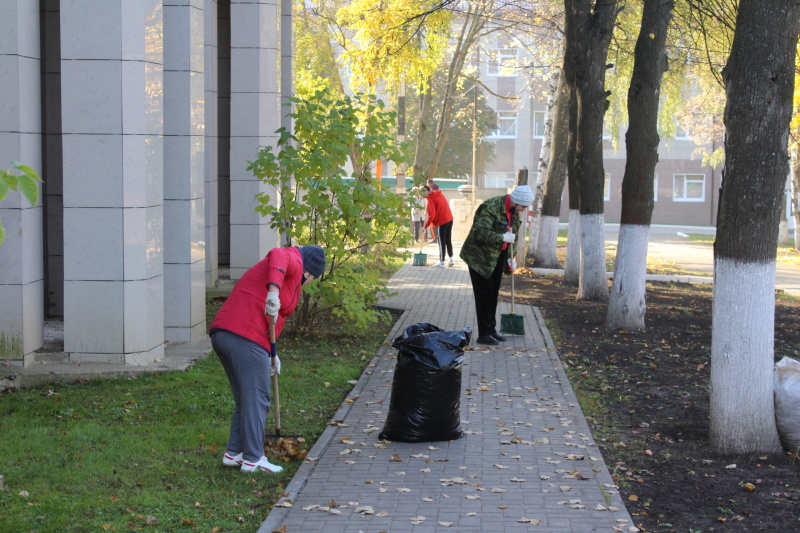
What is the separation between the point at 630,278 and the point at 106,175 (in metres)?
6.70

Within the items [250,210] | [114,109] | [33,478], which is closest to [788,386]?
[33,478]

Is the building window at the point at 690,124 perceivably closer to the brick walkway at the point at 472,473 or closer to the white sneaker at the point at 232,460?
the brick walkway at the point at 472,473

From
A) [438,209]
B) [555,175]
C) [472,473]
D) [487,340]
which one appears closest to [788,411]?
[472,473]

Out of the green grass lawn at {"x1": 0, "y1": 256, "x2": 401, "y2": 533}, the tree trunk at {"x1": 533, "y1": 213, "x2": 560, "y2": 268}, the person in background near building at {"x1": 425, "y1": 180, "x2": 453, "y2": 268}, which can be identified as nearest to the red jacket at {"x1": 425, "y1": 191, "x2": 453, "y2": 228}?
the person in background near building at {"x1": 425, "y1": 180, "x2": 453, "y2": 268}

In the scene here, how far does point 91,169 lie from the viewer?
8094 millimetres

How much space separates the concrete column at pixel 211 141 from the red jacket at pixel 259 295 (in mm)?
9301

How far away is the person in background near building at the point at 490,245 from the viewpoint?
9.91 m

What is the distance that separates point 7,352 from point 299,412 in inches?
113

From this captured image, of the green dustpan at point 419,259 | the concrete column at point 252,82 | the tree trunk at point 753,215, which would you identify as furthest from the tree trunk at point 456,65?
the tree trunk at point 753,215

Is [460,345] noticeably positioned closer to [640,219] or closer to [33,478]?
[33,478]

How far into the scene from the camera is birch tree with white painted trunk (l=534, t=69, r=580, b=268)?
20.1m

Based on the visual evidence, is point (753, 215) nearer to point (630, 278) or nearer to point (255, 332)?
point (255, 332)

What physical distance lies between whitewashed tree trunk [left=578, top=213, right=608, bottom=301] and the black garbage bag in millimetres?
8112

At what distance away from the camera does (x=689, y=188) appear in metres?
51.0
